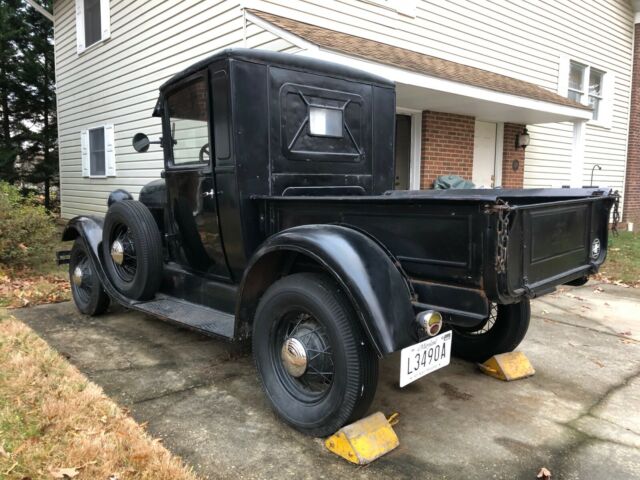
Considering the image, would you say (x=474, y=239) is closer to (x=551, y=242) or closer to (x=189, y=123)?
(x=551, y=242)

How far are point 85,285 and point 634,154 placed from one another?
14.0 meters

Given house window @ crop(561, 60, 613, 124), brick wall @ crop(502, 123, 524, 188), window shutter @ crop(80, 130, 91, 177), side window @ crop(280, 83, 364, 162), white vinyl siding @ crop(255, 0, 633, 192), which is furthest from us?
house window @ crop(561, 60, 613, 124)

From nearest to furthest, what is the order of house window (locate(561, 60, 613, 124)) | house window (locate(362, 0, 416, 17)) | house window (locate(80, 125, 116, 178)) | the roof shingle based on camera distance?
1. the roof shingle
2. house window (locate(362, 0, 416, 17))
3. house window (locate(80, 125, 116, 178))
4. house window (locate(561, 60, 613, 124))

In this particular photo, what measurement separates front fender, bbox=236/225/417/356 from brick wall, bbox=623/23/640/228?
43.6 ft

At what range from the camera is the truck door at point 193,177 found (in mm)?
3494

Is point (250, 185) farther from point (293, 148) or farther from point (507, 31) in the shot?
point (507, 31)

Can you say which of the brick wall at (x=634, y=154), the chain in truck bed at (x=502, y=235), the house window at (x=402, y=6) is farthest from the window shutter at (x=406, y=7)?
the brick wall at (x=634, y=154)

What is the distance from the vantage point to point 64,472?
7.23 ft

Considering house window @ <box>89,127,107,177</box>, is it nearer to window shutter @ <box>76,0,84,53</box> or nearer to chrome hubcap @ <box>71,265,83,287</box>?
window shutter @ <box>76,0,84,53</box>

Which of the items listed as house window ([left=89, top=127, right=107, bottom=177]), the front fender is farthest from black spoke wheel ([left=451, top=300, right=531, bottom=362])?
house window ([left=89, top=127, right=107, bottom=177])

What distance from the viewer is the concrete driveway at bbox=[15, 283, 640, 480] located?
96.3 inches

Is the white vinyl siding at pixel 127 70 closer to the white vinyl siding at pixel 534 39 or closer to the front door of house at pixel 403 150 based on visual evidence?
the white vinyl siding at pixel 534 39

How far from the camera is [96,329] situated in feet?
14.8

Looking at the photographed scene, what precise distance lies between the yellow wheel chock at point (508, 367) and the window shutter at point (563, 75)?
355 inches
